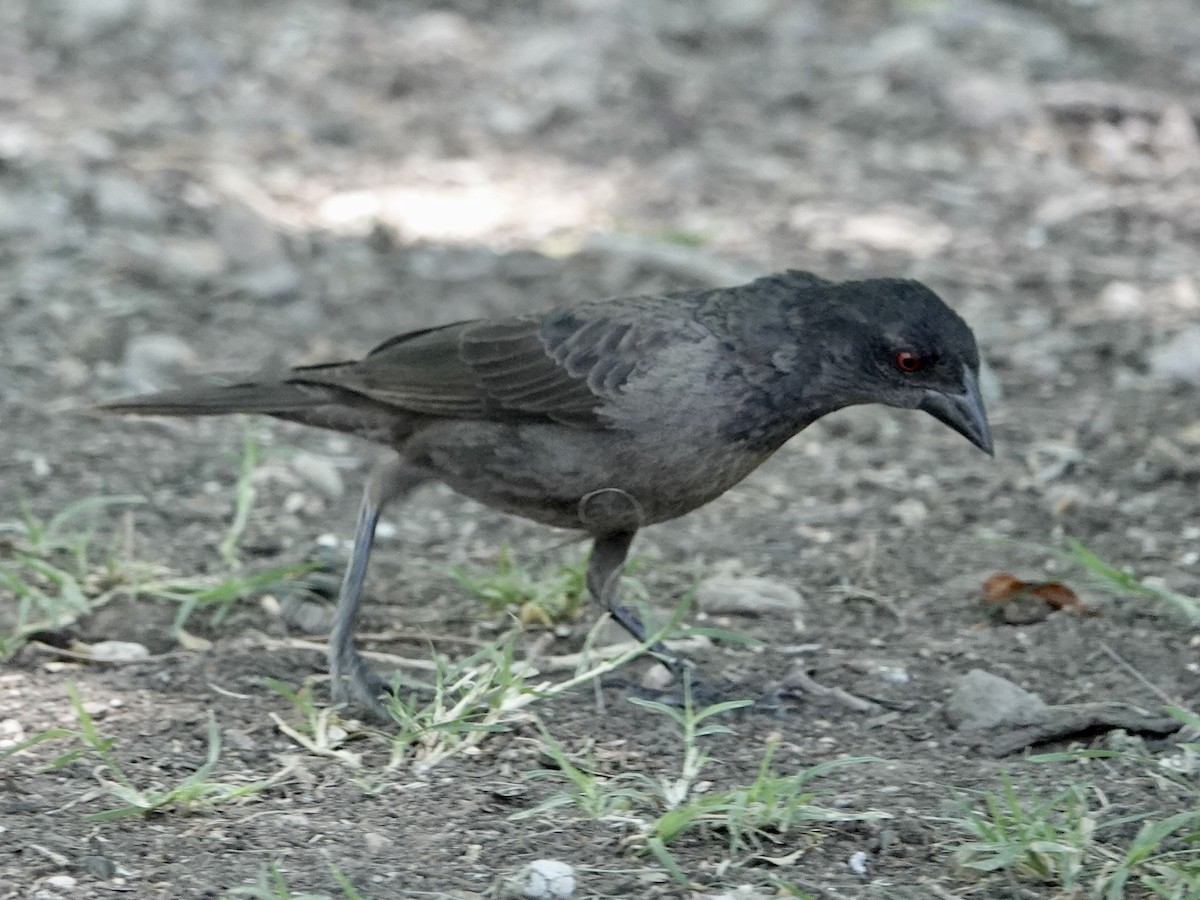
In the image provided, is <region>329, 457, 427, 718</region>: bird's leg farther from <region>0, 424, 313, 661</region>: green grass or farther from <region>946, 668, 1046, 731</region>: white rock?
<region>946, 668, 1046, 731</region>: white rock

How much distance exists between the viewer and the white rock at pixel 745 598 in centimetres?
500

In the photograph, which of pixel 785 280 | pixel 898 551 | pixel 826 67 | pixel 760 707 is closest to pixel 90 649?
pixel 760 707

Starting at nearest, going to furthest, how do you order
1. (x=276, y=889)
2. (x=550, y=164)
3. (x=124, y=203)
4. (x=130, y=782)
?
(x=276, y=889) → (x=130, y=782) → (x=124, y=203) → (x=550, y=164)

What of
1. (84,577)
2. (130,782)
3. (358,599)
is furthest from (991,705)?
(84,577)

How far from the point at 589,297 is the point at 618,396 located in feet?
8.43

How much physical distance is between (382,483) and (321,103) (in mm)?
4531

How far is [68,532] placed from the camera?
5.19 meters

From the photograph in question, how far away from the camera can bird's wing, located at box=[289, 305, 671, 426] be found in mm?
4609

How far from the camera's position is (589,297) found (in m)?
7.05

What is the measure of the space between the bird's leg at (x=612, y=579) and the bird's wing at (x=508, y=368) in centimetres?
37

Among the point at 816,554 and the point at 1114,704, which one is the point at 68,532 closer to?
the point at 816,554

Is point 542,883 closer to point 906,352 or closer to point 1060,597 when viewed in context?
point 906,352

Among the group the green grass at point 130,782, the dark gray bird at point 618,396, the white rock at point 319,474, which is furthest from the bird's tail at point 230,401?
the green grass at point 130,782

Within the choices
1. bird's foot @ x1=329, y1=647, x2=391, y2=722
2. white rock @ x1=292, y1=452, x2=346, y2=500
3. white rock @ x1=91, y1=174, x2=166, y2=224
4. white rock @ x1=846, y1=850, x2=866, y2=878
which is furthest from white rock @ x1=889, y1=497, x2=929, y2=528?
white rock @ x1=91, y1=174, x2=166, y2=224
